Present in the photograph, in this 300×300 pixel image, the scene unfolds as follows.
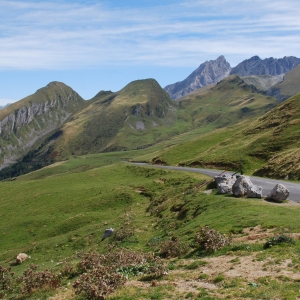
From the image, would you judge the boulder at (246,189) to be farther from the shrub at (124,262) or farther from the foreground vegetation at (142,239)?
the shrub at (124,262)

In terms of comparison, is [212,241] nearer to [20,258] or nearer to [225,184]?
[225,184]

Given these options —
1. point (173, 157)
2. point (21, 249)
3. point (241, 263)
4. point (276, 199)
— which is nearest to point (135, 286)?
point (241, 263)

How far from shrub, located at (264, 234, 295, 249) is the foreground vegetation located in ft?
0.46

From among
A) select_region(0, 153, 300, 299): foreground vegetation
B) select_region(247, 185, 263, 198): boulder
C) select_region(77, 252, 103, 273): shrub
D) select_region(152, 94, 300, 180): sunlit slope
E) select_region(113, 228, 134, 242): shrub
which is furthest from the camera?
select_region(152, 94, 300, 180): sunlit slope

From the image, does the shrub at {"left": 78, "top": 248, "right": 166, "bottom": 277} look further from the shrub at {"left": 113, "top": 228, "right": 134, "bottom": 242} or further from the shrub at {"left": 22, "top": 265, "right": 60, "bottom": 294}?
the shrub at {"left": 113, "top": 228, "right": 134, "bottom": 242}

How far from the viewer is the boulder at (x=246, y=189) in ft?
132

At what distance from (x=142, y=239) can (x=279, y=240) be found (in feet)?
57.8

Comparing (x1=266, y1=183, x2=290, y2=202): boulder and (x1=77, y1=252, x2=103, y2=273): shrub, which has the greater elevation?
(x1=266, y1=183, x2=290, y2=202): boulder

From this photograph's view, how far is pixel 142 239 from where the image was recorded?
36.9 metres

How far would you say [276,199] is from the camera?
A: 37.3 meters

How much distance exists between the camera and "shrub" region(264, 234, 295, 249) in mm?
22700

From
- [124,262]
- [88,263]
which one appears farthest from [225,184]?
[88,263]

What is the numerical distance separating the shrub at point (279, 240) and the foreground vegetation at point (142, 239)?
0.14 m

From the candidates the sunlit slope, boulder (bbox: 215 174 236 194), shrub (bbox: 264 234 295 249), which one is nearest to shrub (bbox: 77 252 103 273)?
shrub (bbox: 264 234 295 249)
